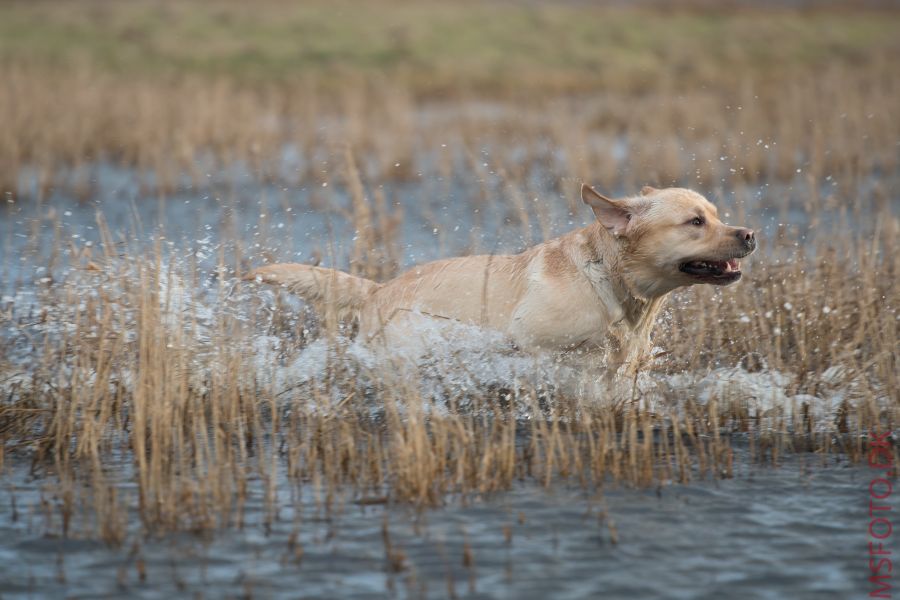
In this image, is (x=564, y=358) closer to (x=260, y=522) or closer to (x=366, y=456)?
(x=366, y=456)

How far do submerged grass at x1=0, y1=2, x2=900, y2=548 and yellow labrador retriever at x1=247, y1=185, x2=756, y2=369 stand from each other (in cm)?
29

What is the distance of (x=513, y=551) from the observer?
15.2ft

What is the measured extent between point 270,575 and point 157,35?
88.8 feet

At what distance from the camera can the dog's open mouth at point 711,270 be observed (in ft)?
19.4

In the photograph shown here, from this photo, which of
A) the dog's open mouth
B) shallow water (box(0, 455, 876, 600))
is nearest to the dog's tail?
shallow water (box(0, 455, 876, 600))

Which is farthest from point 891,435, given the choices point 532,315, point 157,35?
point 157,35

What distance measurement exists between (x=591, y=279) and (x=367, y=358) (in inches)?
55.1

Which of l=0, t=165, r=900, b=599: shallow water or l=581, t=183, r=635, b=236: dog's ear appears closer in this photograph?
l=0, t=165, r=900, b=599: shallow water

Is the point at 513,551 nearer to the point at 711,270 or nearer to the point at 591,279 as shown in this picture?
the point at 591,279

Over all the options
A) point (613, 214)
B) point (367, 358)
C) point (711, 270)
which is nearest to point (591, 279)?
point (613, 214)

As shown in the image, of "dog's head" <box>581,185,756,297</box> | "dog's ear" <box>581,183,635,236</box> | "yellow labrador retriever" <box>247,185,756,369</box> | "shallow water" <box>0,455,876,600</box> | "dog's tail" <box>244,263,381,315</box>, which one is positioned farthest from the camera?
"dog's tail" <box>244,263,381,315</box>

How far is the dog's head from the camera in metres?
5.85

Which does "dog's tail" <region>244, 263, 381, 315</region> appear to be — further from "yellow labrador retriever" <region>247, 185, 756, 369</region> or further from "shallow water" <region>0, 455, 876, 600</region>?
"shallow water" <region>0, 455, 876, 600</region>

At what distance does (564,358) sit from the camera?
6211 mm
